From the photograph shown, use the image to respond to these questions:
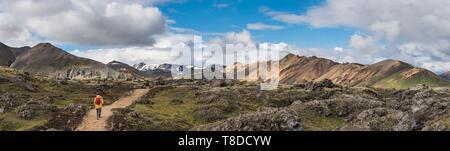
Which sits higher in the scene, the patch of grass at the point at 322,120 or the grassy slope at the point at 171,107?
the grassy slope at the point at 171,107

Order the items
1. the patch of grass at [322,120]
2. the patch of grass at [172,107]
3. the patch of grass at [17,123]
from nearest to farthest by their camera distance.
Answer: the patch of grass at [17,123] → the patch of grass at [322,120] → the patch of grass at [172,107]

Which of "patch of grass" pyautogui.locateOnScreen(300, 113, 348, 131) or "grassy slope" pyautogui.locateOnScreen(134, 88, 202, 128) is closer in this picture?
"patch of grass" pyautogui.locateOnScreen(300, 113, 348, 131)

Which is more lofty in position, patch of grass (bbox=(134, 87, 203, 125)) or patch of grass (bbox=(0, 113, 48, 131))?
patch of grass (bbox=(134, 87, 203, 125))

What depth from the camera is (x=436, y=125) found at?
131 ft

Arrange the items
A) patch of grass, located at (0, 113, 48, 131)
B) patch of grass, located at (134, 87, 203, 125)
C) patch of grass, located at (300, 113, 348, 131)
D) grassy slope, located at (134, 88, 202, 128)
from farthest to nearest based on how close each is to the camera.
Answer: patch of grass, located at (134, 87, 203, 125) < grassy slope, located at (134, 88, 202, 128) < patch of grass, located at (300, 113, 348, 131) < patch of grass, located at (0, 113, 48, 131)

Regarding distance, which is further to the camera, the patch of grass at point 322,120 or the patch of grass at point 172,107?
the patch of grass at point 172,107

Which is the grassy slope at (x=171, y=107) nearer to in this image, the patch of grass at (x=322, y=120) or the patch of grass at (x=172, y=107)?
the patch of grass at (x=172, y=107)

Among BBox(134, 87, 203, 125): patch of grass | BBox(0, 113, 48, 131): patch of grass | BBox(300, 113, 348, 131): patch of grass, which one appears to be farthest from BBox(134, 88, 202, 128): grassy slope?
BBox(300, 113, 348, 131): patch of grass

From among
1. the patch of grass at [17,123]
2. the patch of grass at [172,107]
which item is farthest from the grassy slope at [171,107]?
the patch of grass at [17,123]

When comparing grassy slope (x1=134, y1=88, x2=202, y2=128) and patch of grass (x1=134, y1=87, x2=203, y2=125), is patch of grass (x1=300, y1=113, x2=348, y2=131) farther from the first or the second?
grassy slope (x1=134, y1=88, x2=202, y2=128)
